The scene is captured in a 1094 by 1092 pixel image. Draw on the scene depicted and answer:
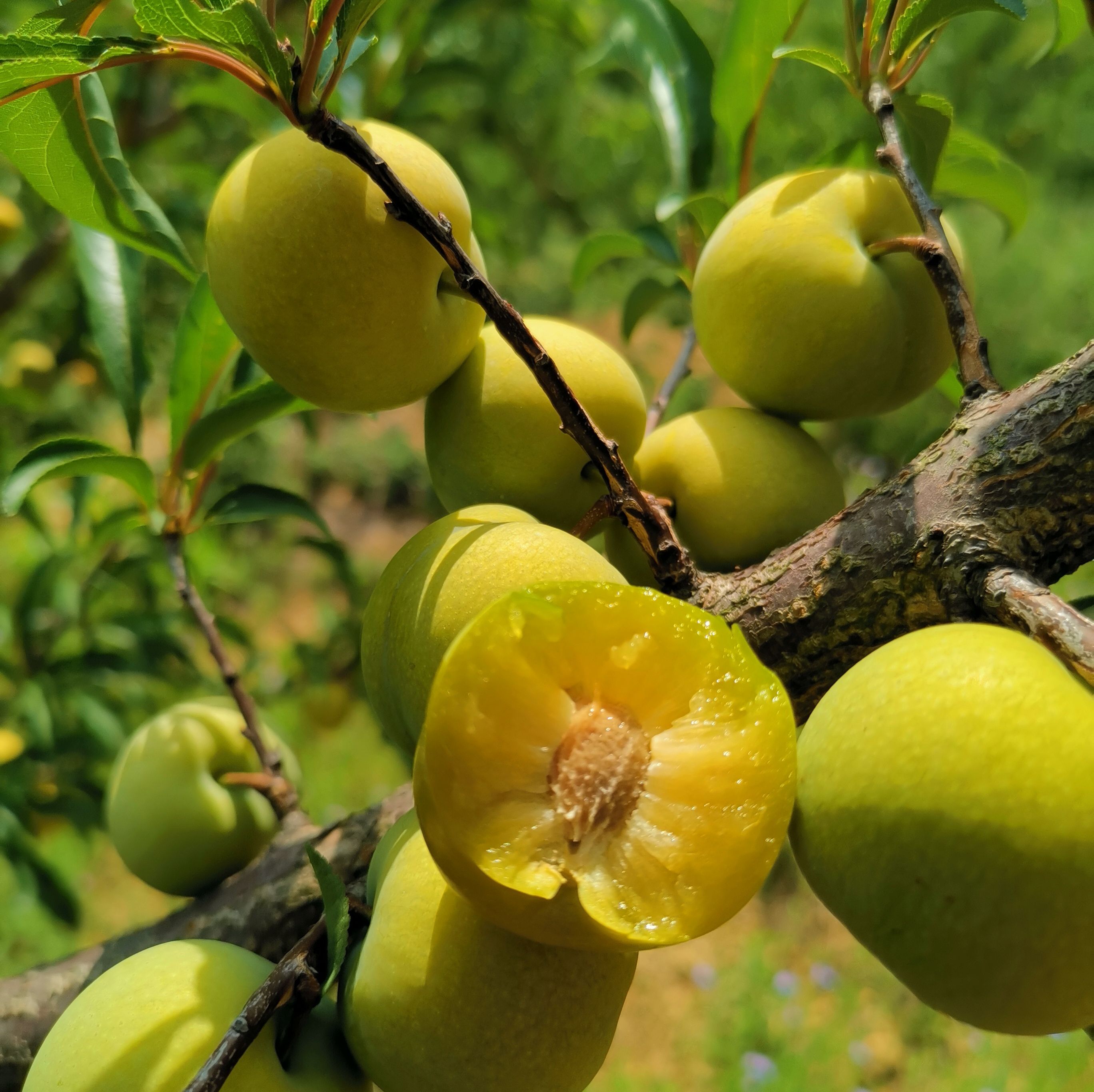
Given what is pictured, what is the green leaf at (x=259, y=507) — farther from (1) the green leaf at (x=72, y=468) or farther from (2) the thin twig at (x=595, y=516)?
(2) the thin twig at (x=595, y=516)

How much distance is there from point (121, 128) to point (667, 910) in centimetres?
150

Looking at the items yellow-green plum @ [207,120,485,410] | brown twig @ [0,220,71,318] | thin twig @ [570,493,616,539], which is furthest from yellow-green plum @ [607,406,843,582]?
brown twig @ [0,220,71,318]

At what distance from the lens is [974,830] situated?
15.0 inches

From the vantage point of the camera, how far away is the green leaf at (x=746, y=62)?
0.80 m

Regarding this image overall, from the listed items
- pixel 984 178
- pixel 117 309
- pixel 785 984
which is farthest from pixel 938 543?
pixel 785 984

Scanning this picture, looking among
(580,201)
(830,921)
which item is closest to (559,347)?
(830,921)

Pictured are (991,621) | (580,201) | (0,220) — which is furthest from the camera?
(580,201)

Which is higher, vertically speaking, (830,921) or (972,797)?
(972,797)

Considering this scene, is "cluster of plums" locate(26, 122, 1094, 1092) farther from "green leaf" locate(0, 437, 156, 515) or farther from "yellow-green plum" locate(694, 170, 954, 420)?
"green leaf" locate(0, 437, 156, 515)

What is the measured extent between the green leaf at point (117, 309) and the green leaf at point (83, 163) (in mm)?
230

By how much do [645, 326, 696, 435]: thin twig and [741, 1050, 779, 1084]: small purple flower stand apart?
196 centimetres

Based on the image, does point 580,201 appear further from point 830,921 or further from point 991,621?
point 991,621

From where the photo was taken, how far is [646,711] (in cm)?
46

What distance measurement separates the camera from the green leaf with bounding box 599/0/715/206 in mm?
922
